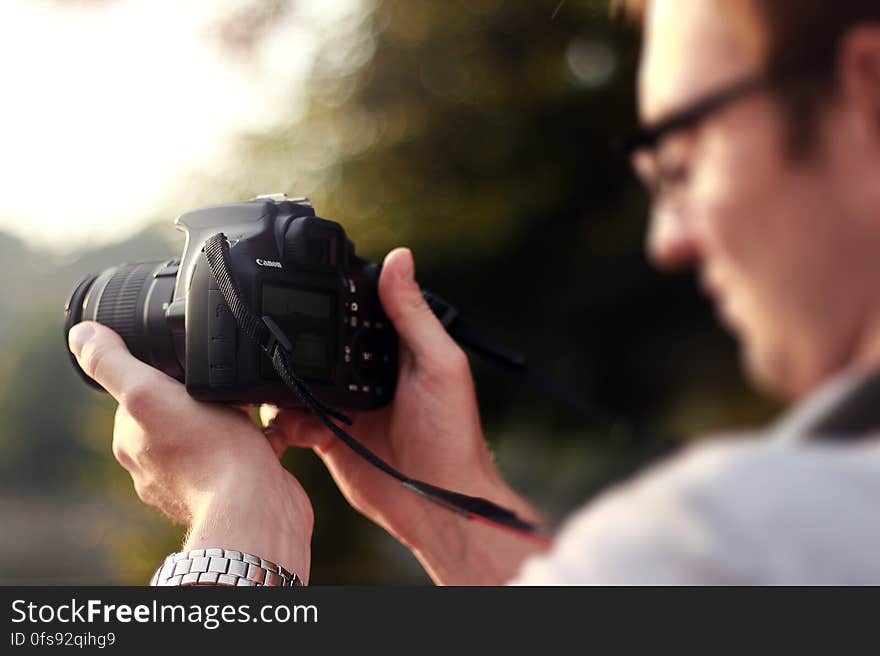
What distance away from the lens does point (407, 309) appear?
0.94 m

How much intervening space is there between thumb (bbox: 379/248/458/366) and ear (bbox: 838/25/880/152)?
574mm

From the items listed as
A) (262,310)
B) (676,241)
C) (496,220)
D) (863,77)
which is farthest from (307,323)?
(496,220)

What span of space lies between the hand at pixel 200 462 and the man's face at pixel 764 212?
1.49 ft

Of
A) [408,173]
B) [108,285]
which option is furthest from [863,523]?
[408,173]

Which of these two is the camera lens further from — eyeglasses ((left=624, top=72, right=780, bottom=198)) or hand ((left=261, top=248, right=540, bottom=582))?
eyeglasses ((left=624, top=72, right=780, bottom=198))

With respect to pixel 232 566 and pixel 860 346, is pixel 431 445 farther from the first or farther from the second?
pixel 860 346

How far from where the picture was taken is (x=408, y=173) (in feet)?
9.30

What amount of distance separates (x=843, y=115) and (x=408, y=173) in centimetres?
249

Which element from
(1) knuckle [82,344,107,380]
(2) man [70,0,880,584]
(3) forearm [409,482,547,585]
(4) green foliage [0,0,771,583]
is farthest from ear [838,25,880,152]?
(4) green foliage [0,0,771,583]

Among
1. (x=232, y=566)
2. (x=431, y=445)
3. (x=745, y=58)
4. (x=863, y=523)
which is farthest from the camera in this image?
(x=431, y=445)

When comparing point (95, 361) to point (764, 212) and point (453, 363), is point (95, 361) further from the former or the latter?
point (764, 212)

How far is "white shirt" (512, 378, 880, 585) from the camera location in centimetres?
29

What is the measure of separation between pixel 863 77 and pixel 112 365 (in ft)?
2.23

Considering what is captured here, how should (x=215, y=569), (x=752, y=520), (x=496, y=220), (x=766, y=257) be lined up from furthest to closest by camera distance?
1. (x=496, y=220)
2. (x=215, y=569)
3. (x=766, y=257)
4. (x=752, y=520)
